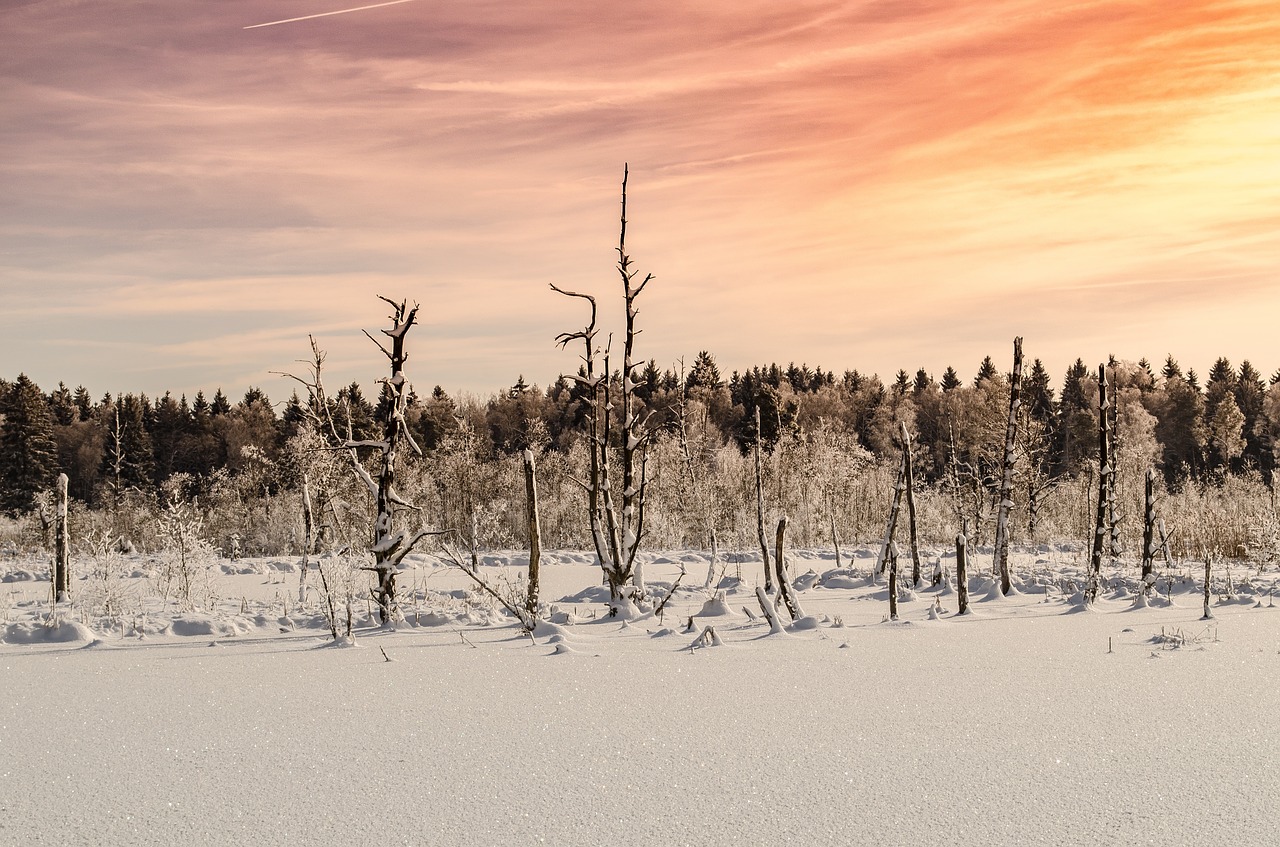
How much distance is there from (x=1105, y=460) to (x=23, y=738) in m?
15.7

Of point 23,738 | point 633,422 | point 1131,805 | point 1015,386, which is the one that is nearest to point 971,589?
point 1015,386

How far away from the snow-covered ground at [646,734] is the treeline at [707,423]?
104ft

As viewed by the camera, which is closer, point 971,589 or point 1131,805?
point 1131,805

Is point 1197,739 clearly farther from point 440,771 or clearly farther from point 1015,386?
point 1015,386

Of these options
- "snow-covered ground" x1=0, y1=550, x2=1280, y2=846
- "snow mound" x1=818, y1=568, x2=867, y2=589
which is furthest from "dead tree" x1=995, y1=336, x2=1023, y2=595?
"snow-covered ground" x1=0, y1=550, x2=1280, y2=846

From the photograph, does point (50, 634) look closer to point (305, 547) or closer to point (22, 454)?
point (305, 547)

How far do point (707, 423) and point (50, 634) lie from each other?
41.4 m

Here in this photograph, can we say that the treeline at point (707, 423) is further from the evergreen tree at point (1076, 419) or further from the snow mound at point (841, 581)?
the snow mound at point (841, 581)

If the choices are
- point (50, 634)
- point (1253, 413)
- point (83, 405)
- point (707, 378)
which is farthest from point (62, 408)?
point (1253, 413)

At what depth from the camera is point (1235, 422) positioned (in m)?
53.5

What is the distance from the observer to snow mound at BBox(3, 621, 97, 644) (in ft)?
29.0

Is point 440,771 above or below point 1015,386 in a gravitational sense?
below

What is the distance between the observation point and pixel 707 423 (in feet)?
162

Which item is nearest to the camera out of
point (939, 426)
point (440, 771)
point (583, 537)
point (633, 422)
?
point (440, 771)
